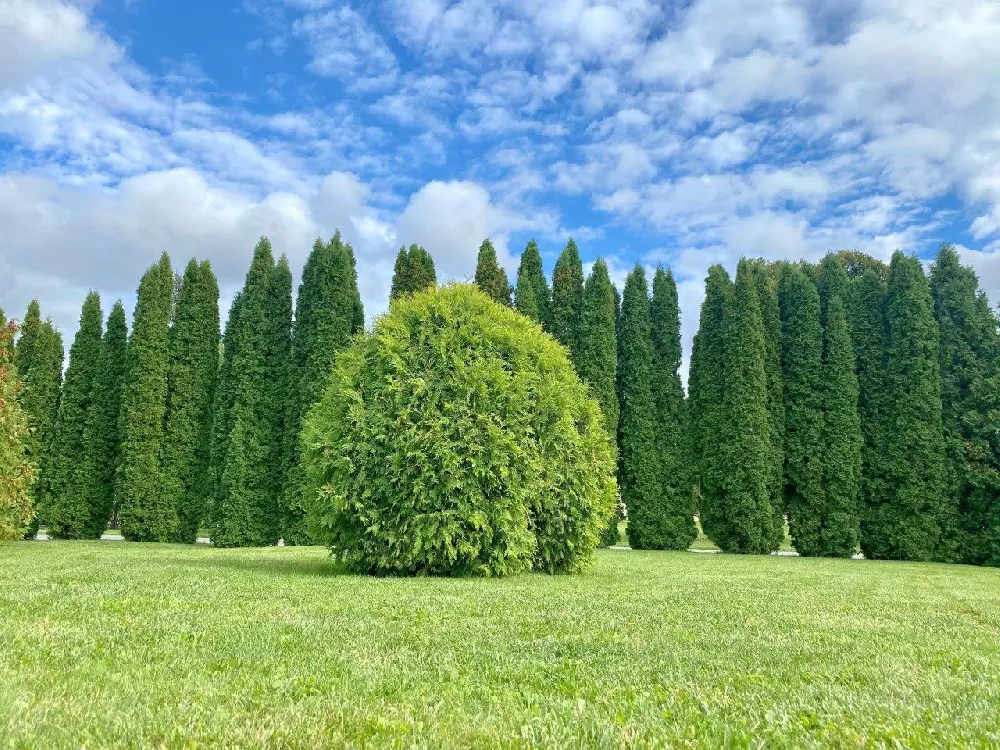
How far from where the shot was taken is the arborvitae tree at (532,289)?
24.4 metres

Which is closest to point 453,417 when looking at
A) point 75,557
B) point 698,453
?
point 75,557

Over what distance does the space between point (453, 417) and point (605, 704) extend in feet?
24.8

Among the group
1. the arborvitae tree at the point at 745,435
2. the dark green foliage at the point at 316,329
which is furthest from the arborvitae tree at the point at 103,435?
the arborvitae tree at the point at 745,435

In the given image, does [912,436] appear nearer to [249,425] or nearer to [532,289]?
[532,289]

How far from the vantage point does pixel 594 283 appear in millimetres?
24922

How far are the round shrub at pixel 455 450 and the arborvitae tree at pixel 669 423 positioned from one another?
11.9 meters

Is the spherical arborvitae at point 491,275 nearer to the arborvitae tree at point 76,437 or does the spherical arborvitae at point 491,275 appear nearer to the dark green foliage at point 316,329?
the dark green foliage at point 316,329

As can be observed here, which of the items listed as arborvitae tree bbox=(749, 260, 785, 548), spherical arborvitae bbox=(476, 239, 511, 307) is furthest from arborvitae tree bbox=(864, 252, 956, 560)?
spherical arborvitae bbox=(476, 239, 511, 307)

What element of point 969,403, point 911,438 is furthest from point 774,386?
point 969,403

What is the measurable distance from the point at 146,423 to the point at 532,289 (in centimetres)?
1452

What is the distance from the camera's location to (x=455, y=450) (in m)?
10.6

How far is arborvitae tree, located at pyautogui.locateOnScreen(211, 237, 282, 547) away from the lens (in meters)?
21.9

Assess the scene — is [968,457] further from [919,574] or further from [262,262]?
[262,262]

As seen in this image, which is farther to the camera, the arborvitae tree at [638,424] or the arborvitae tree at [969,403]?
the arborvitae tree at [638,424]
